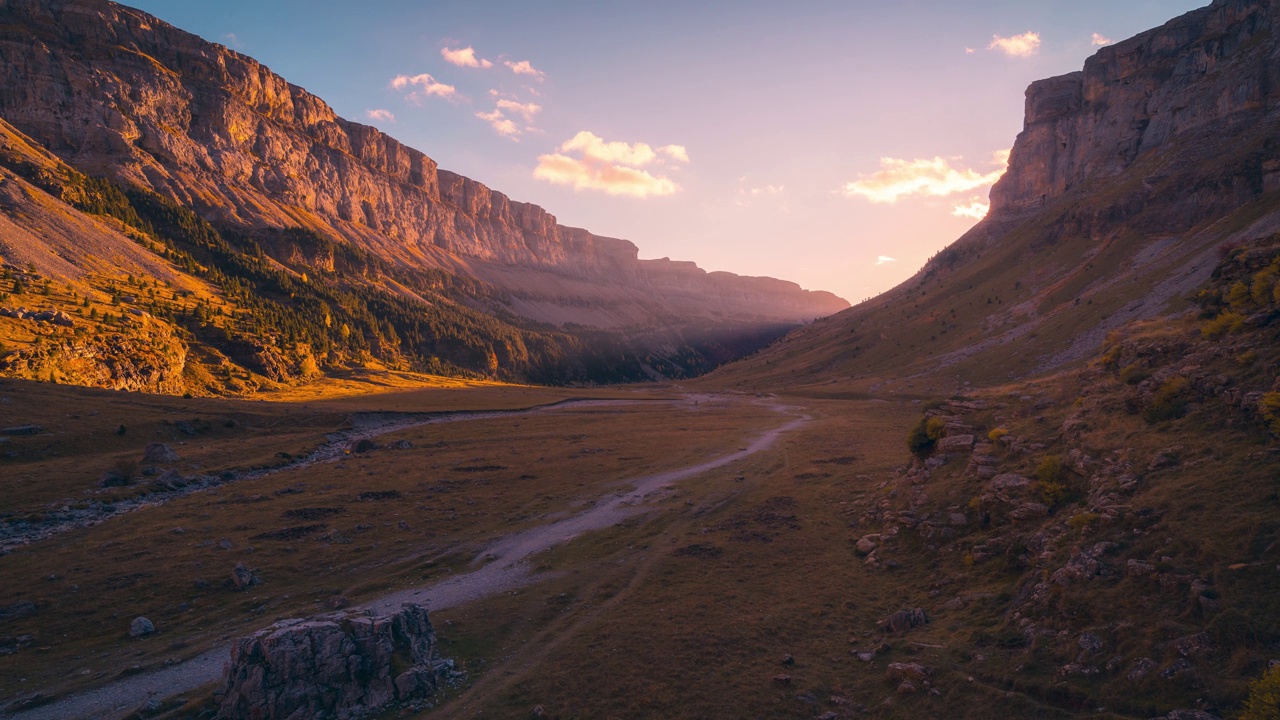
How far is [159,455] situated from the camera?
45875 millimetres

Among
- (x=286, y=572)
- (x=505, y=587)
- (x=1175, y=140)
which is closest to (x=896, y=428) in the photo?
(x=505, y=587)

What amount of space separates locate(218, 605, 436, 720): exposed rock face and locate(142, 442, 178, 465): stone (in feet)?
136

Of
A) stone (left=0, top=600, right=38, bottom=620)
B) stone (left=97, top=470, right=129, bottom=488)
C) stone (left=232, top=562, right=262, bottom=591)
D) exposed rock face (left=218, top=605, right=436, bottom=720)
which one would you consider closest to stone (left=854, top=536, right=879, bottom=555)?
exposed rock face (left=218, top=605, right=436, bottom=720)

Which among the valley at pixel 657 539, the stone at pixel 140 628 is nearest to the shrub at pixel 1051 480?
the valley at pixel 657 539

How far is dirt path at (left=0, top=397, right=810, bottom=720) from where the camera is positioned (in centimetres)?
1598

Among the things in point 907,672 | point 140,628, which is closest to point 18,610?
point 140,628

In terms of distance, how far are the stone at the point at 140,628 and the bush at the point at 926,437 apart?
37.6 m

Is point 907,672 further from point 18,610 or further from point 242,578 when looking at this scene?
point 18,610

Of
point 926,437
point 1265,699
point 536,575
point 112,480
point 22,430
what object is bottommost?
point 536,575

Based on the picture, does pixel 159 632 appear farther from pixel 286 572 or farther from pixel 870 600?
pixel 870 600

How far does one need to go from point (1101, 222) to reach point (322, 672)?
164408mm

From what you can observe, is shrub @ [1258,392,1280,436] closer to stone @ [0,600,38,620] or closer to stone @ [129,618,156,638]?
stone @ [129,618,156,638]

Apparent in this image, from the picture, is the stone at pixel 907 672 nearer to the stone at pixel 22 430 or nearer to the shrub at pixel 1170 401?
the shrub at pixel 1170 401

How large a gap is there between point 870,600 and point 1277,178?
415ft
